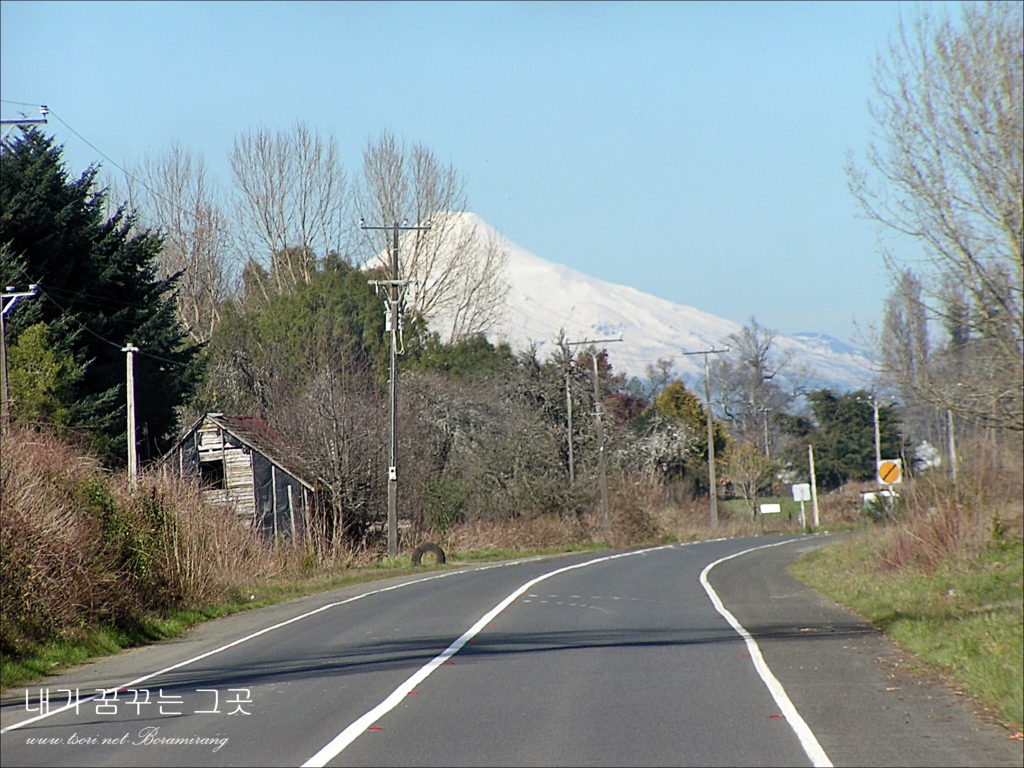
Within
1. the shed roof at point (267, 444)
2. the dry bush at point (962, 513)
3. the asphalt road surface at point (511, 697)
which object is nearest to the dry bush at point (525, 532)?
the shed roof at point (267, 444)

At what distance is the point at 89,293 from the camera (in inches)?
1438

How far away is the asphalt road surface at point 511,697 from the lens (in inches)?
317

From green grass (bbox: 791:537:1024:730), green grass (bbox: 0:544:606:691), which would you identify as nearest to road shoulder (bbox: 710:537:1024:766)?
green grass (bbox: 791:537:1024:730)

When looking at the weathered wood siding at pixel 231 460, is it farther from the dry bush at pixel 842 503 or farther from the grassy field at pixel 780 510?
the grassy field at pixel 780 510

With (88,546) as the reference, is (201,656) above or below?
below

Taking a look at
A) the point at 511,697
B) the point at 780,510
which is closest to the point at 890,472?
the point at 511,697

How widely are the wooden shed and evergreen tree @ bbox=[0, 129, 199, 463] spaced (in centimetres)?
160

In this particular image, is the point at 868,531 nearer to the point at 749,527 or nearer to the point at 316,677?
the point at 316,677

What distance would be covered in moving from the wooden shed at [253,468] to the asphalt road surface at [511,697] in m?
22.4

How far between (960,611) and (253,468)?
30.6m

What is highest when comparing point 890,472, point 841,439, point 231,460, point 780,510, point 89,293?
point 89,293

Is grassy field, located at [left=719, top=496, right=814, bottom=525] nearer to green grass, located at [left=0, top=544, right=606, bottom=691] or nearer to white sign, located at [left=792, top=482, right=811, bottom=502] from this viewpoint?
white sign, located at [left=792, top=482, right=811, bottom=502]

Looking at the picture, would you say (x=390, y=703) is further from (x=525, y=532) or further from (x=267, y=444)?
(x=525, y=532)

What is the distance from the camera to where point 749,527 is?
62281 mm
